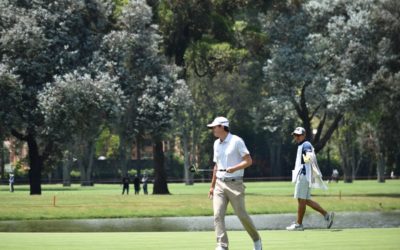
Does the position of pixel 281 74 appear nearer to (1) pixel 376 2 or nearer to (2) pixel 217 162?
(1) pixel 376 2

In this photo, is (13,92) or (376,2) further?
(376,2)

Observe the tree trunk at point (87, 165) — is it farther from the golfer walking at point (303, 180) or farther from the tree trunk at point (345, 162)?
the golfer walking at point (303, 180)

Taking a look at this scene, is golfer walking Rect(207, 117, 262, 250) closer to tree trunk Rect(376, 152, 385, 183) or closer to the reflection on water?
the reflection on water

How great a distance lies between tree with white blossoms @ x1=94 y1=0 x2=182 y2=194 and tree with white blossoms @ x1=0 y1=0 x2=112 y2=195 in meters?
1.33

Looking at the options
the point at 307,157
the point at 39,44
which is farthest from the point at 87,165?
the point at 307,157

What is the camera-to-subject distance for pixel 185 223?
102 ft

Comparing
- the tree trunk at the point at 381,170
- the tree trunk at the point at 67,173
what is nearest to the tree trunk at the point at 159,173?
the tree trunk at the point at 67,173

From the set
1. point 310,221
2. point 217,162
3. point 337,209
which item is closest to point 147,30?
point 337,209

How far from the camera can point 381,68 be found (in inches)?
2078

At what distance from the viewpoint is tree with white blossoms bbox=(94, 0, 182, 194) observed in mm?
53562

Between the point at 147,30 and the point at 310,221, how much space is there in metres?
24.9

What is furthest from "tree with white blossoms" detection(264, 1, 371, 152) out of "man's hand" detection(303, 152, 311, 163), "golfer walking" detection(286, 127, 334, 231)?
"man's hand" detection(303, 152, 311, 163)

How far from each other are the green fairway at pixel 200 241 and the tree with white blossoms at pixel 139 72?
32.5 m

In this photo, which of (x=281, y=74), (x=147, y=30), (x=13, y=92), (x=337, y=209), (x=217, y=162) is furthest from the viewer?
(x=281, y=74)
